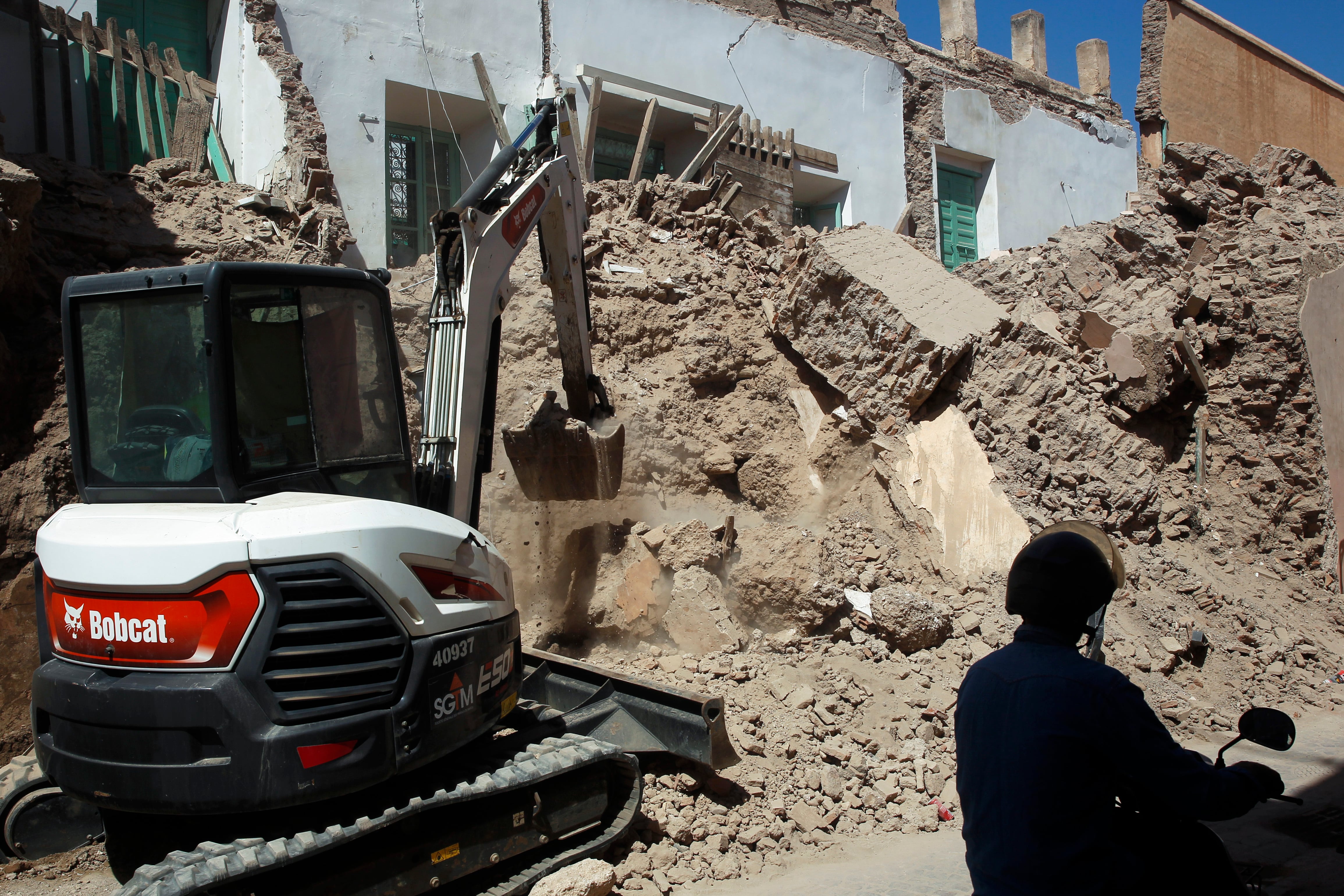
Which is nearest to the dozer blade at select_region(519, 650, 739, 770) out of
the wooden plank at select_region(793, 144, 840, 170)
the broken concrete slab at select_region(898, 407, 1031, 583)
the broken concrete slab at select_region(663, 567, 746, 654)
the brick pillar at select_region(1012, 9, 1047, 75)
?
the broken concrete slab at select_region(663, 567, 746, 654)

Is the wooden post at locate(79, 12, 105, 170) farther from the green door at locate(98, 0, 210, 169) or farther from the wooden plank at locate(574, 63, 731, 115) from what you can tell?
the wooden plank at locate(574, 63, 731, 115)

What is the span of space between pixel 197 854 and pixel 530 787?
4.20 ft

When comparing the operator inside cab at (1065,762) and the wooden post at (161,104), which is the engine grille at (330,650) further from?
the wooden post at (161,104)

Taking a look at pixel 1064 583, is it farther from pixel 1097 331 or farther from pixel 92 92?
pixel 92 92

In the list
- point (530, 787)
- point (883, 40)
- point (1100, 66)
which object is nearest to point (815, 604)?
point (530, 787)

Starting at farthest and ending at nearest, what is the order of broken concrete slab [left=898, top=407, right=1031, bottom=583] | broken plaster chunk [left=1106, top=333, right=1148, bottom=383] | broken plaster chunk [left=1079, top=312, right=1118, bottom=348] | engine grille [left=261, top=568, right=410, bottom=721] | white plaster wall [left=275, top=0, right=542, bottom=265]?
white plaster wall [left=275, top=0, right=542, bottom=265] < broken plaster chunk [left=1079, top=312, right=1118, bottom=348] < broken plaster chunk [left=1106, top=333, right=1148, bottom=383] < broken concrete slab [left=898, top=407, right=1031, bottom=583] < engine grille [left=261, top=568, right=410, bottom=721]

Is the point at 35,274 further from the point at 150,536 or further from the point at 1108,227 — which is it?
the point at 1108,227

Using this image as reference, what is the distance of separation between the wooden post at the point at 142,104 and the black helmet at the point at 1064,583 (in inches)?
367

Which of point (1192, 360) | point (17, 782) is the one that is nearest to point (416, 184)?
point (17, 782)

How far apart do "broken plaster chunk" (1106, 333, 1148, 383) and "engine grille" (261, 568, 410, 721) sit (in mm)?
6640

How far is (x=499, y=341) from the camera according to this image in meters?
4.95

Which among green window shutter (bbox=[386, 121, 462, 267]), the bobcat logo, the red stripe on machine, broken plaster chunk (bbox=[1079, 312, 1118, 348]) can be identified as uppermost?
green window shutter (bbox=[386, 121, 462, 267])

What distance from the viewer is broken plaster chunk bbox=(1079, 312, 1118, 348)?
766 centimetres

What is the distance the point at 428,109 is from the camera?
1022 centimetres
